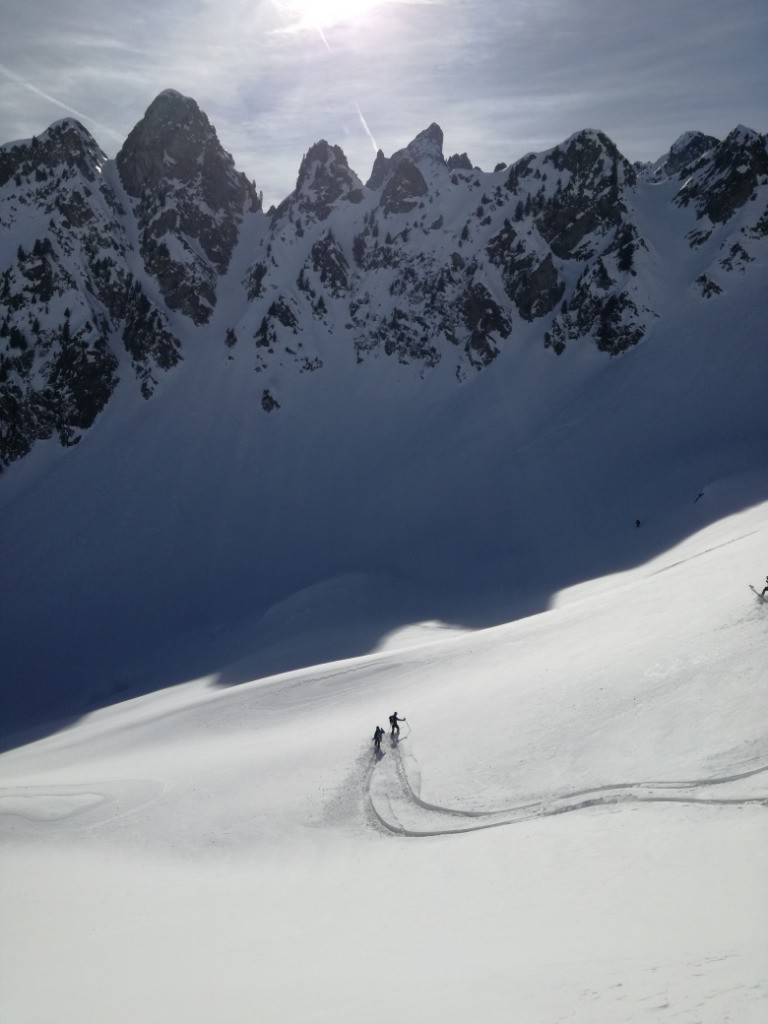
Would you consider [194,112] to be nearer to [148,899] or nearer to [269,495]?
[269,495]

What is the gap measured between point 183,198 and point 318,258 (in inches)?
930

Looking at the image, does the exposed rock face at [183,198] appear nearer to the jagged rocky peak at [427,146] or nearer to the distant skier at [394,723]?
the jagged rocky peak at [427,146]

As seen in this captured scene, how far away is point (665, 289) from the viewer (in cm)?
8625

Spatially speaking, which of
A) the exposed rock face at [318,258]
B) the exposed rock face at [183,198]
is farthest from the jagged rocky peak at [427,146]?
the exposed rock face at [183,198]

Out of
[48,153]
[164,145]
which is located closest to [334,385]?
[164,145]

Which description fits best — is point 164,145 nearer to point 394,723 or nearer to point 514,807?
point 394,723

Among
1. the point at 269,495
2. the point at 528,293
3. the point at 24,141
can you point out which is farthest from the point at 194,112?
the point at 269,495

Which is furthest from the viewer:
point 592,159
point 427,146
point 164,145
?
point 427,146

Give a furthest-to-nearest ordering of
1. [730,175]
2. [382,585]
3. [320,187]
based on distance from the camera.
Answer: [320,187]
[730,175]
[382,585]

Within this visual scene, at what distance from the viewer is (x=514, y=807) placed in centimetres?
1694

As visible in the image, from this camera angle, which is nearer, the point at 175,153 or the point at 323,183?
the point at 175,153

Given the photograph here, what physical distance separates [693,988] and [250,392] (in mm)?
93731

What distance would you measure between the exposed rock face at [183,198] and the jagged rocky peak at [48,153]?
722cm

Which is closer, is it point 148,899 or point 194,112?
point 148,899
